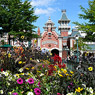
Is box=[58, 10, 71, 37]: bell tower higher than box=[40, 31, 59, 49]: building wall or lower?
higher

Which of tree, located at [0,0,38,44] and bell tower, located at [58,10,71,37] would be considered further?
bell tower, located at [58,10,71,37]

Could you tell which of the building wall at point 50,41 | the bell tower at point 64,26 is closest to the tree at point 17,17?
the building wall at point 50,41

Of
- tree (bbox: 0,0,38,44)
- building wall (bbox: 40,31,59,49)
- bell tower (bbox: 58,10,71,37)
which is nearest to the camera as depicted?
tree (bbox: 0,0,38,44)

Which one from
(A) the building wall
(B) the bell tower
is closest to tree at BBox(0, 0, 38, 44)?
(A) the building wall

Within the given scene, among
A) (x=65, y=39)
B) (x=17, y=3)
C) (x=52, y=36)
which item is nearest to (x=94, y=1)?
(x=17, y=3)

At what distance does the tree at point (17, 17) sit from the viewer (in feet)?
67.1

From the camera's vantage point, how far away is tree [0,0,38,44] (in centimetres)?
2045

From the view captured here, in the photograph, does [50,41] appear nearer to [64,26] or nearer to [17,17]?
[64,26]

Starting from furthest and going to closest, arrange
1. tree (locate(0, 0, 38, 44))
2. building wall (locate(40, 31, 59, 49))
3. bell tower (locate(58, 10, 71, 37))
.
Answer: bell tower (locate(58, 10, 71, 37))
building wall (locate(40, 31, 59, 49))
tree (locate(0, 0, 38, 44))

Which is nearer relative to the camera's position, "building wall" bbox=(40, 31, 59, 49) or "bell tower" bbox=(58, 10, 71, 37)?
"building wall" bbox=(40, 31, 59, 49)

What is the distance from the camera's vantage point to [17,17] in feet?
67.5

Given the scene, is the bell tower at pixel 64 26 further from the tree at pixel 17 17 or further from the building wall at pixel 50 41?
the tree at pixel 17 17

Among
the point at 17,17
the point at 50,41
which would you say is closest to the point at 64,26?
the point at 50,41

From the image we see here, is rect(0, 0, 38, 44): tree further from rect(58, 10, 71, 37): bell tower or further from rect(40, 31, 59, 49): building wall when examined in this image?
rect(58, 10, 71, 37): bell tower
